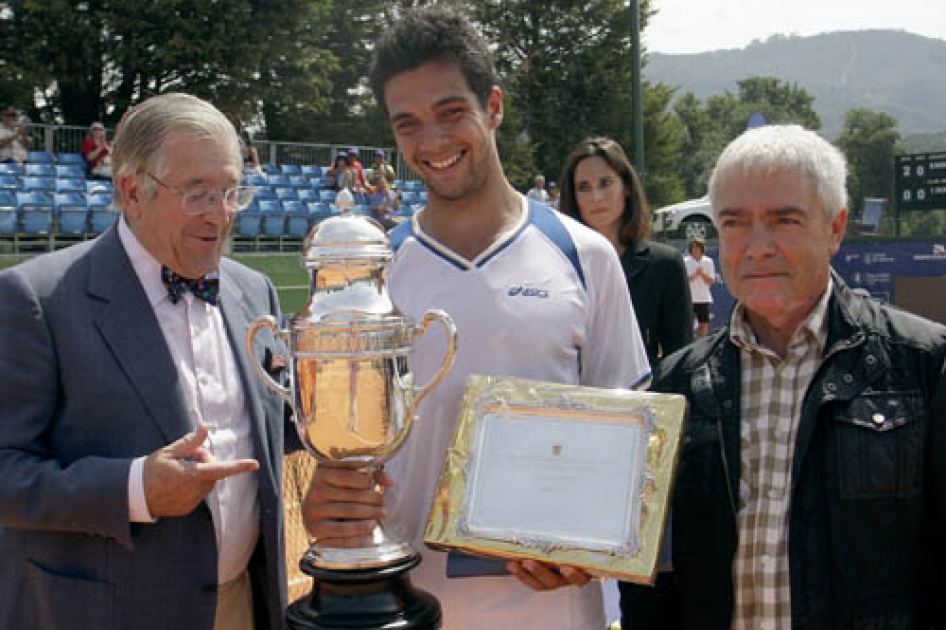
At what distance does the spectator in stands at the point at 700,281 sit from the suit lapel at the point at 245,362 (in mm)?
10931

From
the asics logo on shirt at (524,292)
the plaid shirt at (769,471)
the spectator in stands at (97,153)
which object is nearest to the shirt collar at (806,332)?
the plaid shirt at (769,471)

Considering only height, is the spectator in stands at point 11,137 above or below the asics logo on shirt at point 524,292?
above

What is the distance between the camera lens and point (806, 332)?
210 cm

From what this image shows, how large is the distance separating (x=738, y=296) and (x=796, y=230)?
183 mm

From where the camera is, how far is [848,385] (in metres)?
1.99

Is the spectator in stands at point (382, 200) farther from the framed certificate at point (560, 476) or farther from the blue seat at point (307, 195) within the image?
the framed certificate at point (560, 476)

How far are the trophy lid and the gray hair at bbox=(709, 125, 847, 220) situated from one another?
740mm

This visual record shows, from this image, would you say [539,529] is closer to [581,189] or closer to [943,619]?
[943,619]

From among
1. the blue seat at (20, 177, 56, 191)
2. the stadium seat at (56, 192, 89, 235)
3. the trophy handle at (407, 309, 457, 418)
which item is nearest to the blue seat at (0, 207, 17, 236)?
the stadium seat at (56, 192, 89, 235)

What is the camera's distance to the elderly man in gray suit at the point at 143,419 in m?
2.03

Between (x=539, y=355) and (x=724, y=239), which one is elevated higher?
(x=724, y=239)

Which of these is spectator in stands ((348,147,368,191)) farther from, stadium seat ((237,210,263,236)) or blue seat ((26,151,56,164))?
blue seat ((26,151,56,164))

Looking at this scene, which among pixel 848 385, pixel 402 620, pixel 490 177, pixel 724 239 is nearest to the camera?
pixel 402 620

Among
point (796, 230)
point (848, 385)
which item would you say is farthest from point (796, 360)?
point (796, 230)
